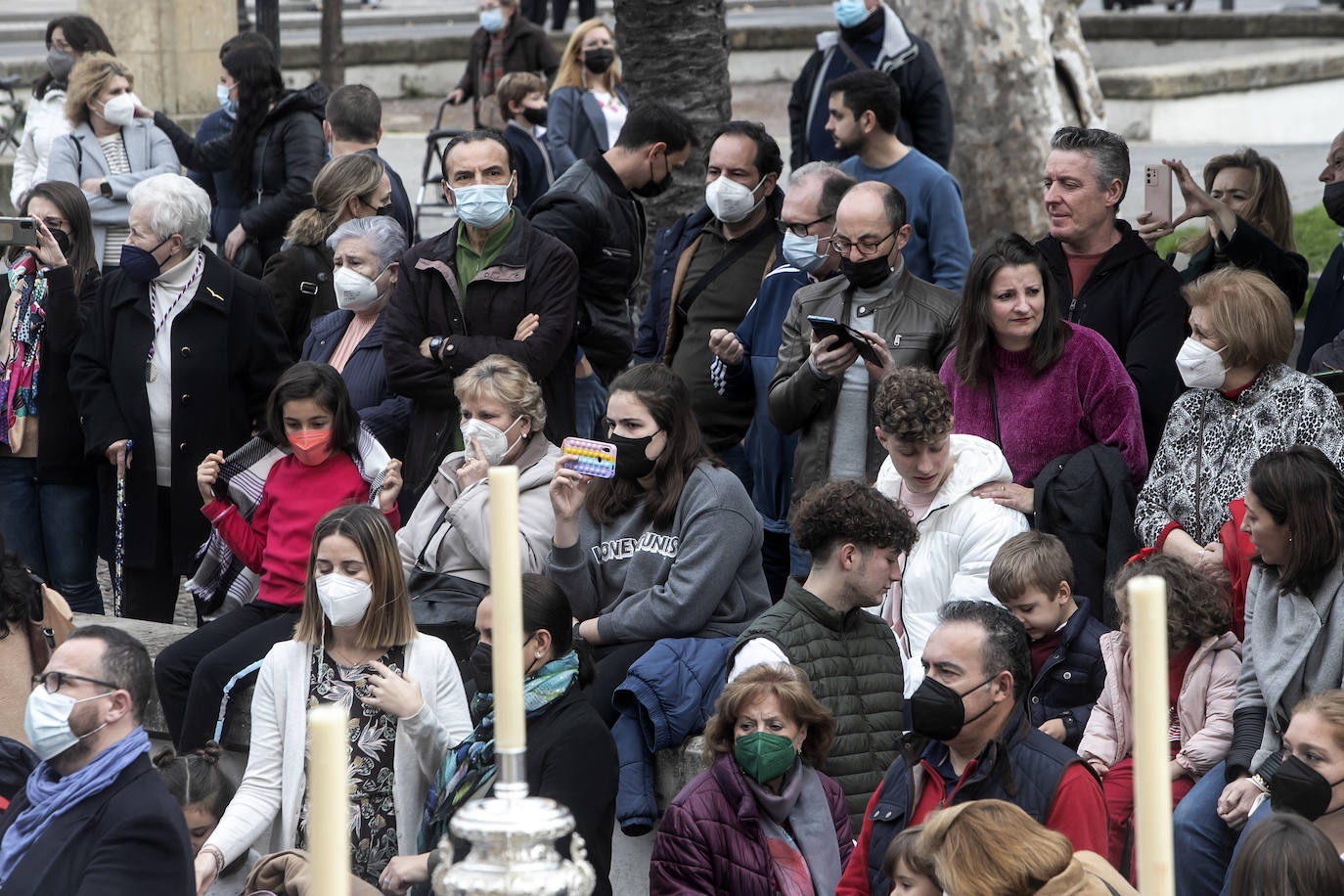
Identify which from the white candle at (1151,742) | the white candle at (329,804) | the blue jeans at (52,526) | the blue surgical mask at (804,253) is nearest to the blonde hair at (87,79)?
the blue jeans at (52,526)

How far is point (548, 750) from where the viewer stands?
14.7 ft

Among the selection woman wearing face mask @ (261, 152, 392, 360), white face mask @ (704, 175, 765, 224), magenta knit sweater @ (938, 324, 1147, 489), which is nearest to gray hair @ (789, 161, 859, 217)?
white face mask @ (704, 175, 765, 224)

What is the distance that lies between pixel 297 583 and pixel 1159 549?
278 centimetres

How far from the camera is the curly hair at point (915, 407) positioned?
5020 millimetres

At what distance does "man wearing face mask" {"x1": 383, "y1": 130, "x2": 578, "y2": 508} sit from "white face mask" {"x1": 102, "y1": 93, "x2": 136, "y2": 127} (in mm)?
2675

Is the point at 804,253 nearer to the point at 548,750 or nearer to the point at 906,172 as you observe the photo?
the point at 906,172

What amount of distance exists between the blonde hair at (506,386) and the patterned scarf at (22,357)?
2057 millimetres

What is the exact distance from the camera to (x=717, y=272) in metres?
6.74

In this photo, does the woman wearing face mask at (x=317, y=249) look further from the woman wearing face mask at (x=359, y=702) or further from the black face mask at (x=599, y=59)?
the black face mask at (x=599, y=59)

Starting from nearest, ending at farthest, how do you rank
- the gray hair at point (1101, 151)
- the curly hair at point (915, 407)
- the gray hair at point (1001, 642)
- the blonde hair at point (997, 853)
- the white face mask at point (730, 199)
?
the blonde hair at point (997, 853), the gray hair at point (1001, 642), the curly hair at point (915, 407), the gray hair at point (1101, 151), the white face mask at point (730, 199)

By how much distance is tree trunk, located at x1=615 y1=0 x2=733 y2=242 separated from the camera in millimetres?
9492

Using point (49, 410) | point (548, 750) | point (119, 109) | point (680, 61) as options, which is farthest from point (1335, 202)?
point (119, 109)

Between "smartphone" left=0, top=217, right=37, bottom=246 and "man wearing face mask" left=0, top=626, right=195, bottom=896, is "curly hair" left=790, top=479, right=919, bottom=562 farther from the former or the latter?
"smartphone" left=0, top=217, right=37, bottom=246

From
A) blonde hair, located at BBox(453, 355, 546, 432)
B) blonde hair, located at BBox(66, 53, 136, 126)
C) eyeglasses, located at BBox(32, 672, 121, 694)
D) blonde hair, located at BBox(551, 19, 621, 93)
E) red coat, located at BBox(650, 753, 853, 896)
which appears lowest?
red coat, located at BBox(650, 753, 853, 896)
